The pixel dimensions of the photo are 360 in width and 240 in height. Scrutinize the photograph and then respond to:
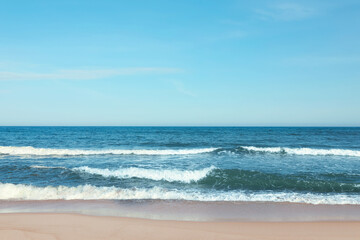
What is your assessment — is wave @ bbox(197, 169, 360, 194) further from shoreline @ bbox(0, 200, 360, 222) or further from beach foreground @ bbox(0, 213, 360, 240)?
beach foreground @ bbox(0, 213, 360, 240)

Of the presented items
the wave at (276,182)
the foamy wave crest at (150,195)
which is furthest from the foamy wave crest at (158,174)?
the foamy wave crest at (150,195)

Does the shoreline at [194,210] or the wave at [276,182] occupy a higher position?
the wave at [276,182]

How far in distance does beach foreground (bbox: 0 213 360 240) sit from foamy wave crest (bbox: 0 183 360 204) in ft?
6.44

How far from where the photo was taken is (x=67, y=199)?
838cm

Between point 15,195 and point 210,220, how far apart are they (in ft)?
23.5

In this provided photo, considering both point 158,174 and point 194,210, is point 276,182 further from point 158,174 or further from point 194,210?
point 158,174

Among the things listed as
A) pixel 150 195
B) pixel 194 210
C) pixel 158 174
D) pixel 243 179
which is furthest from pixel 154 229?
pixel 158 174

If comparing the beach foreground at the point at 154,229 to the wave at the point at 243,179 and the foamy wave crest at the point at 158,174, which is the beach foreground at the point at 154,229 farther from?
the foamy wave crest at the point at 158,174

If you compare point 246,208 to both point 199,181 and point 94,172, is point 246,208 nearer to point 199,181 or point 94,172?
point 199,181

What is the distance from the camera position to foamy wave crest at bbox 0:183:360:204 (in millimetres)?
8242

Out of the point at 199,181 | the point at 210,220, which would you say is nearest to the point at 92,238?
the point at 210,220

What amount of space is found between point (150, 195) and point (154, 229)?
Answer: 291 centimetres

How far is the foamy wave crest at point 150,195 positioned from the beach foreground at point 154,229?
196 cm

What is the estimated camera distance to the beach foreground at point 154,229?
18.0 ft
